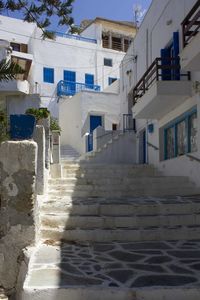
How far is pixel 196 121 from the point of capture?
1080cm

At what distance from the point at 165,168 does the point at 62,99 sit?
17.7 metres

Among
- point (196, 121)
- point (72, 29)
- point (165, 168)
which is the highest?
point (72, 29)

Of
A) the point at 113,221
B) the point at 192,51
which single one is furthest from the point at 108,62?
the point at 113,221

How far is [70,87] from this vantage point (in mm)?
31344

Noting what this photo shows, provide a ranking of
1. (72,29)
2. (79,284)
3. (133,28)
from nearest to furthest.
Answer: (79,284), (72,29), (133,28)

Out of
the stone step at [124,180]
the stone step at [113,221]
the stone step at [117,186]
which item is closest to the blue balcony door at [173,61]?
the stone step at [124,180]

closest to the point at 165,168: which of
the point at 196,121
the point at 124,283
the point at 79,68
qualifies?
the point at 196,121

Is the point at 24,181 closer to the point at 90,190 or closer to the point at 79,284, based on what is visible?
the point at 79,284

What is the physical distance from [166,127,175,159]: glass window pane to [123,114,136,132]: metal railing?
18.0 feet

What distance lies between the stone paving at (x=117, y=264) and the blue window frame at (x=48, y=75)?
25.8 metres

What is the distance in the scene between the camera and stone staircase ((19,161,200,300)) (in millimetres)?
4109

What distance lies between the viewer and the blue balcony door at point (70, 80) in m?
31.1

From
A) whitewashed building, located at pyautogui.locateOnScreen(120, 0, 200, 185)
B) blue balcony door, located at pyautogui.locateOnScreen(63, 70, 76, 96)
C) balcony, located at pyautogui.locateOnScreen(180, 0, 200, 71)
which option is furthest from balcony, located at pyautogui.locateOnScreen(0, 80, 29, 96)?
balcony, located at pyautogui.locateOnScreen(180, 0, 200, 71)

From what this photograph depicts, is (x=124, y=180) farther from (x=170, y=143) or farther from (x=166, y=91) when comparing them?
(x=170, y=143)
